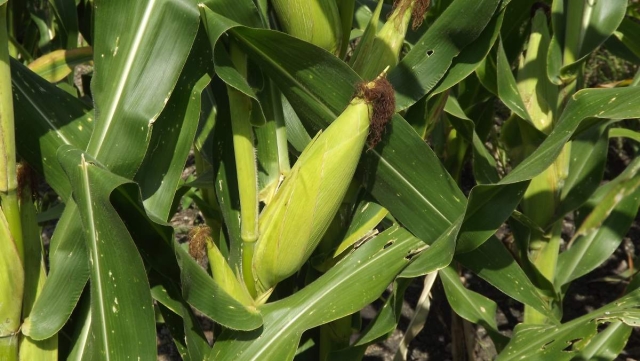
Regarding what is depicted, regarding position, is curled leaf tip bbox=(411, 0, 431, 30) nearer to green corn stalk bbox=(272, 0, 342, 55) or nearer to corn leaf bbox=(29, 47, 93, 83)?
green corn stalk bbox=(272, 0, 342, 55)

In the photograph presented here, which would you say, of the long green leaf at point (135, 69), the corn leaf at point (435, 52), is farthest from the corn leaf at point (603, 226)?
the long green leaf at point (135, 69)

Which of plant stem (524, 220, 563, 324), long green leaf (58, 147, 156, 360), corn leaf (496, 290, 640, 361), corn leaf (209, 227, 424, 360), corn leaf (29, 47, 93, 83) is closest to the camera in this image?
long green leaf (58, 147, 156, 360)

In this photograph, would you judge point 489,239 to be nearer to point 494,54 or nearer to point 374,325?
point 374,325

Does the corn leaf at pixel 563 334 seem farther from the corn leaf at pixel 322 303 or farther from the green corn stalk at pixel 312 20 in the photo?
the green corn stalk at pixel 312 20

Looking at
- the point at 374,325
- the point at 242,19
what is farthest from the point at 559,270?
the point at 242,19

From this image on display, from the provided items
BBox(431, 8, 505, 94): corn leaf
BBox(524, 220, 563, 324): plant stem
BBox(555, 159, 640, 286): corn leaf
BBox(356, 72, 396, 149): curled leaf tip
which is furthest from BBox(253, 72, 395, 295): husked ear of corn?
BBox(555, 159, 640, 286): corn leaf

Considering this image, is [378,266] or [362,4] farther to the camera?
[362,4]
